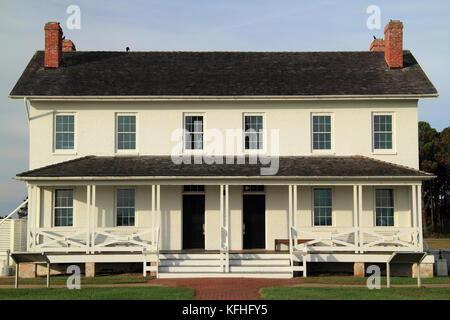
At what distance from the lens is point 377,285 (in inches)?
720

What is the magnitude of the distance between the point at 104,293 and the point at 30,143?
1095 cm

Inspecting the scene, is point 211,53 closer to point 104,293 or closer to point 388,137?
point 388,137

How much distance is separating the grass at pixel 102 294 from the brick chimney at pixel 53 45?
12363 mm

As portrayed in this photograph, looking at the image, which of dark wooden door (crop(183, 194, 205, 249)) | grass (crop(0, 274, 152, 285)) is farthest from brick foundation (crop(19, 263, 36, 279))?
dark wooden door (crop(183, 194, 205, 249))

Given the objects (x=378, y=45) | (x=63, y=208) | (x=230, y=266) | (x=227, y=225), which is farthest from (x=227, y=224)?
(x=378, y=45)

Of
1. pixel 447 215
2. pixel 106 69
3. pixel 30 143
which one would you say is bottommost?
pixel 447 215

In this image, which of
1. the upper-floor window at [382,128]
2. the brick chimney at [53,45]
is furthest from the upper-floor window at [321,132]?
the brick chimney at [53,45]

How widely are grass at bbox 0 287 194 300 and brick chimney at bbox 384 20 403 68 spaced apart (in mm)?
15039

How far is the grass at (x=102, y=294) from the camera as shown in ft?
50.5

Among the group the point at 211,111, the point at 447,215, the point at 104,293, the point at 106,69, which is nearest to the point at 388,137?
the point at 211,111

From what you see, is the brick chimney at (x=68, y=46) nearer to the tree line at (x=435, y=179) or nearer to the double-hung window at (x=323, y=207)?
the double-hung window at (x=323, y=207)

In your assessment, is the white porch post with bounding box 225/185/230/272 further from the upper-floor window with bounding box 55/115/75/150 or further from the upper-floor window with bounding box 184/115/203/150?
the upper-floor window with bounding box 55/115/75/150

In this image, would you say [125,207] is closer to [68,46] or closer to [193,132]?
[193,132]

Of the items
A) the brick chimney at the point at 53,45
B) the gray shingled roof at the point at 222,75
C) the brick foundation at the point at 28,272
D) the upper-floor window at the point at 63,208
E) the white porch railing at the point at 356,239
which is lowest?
the brick foundation at the point at 28,272
